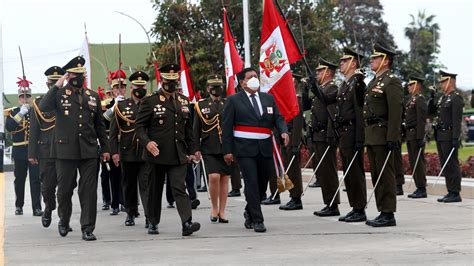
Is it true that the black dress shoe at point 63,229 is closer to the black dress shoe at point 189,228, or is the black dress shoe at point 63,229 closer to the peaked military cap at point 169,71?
the black dress shoe at point 189,228

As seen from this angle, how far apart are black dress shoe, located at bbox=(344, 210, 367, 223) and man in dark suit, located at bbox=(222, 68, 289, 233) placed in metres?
1.30

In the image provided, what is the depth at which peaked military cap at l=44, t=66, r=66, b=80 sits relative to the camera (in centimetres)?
1363

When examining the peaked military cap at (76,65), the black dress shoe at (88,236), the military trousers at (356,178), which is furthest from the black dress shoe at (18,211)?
the military trousers at (356,178)

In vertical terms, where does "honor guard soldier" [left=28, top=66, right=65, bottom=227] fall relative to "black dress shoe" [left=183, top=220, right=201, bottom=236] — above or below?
above

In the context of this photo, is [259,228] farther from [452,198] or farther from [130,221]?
[452,198]

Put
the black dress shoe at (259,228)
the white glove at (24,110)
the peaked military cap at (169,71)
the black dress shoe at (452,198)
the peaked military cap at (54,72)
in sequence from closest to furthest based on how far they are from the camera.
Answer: the black dress shoe at (259,228)
the peaked military cap at (169,71)
the peaked military cap at (54,72)
the white glove at (24,110)
the black dress shoe at (452,198)

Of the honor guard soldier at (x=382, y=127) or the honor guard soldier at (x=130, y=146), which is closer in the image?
the honor guard soldier at (x=382, y=127)

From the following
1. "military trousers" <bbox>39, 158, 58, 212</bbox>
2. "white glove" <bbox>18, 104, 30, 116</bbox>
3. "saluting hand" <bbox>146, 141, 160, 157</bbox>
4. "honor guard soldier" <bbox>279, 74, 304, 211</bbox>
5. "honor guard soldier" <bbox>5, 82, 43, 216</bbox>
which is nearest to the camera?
"saluting hand" <bbox>146, 141, 160, 157</bbox>

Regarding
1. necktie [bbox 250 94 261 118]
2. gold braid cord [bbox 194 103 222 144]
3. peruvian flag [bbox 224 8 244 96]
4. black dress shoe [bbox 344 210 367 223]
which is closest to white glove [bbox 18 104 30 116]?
gold braid cord [bbox 194 103 222 144]

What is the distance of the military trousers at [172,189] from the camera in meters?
12.2

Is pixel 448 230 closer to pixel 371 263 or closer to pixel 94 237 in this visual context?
pixel 371 263

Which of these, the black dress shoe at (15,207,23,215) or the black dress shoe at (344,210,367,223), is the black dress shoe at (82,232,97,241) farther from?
the black dress shoe at (15,207,23,215)

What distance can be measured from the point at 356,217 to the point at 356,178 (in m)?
0.50

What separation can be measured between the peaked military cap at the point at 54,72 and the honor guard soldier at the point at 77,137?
3.88 ft
